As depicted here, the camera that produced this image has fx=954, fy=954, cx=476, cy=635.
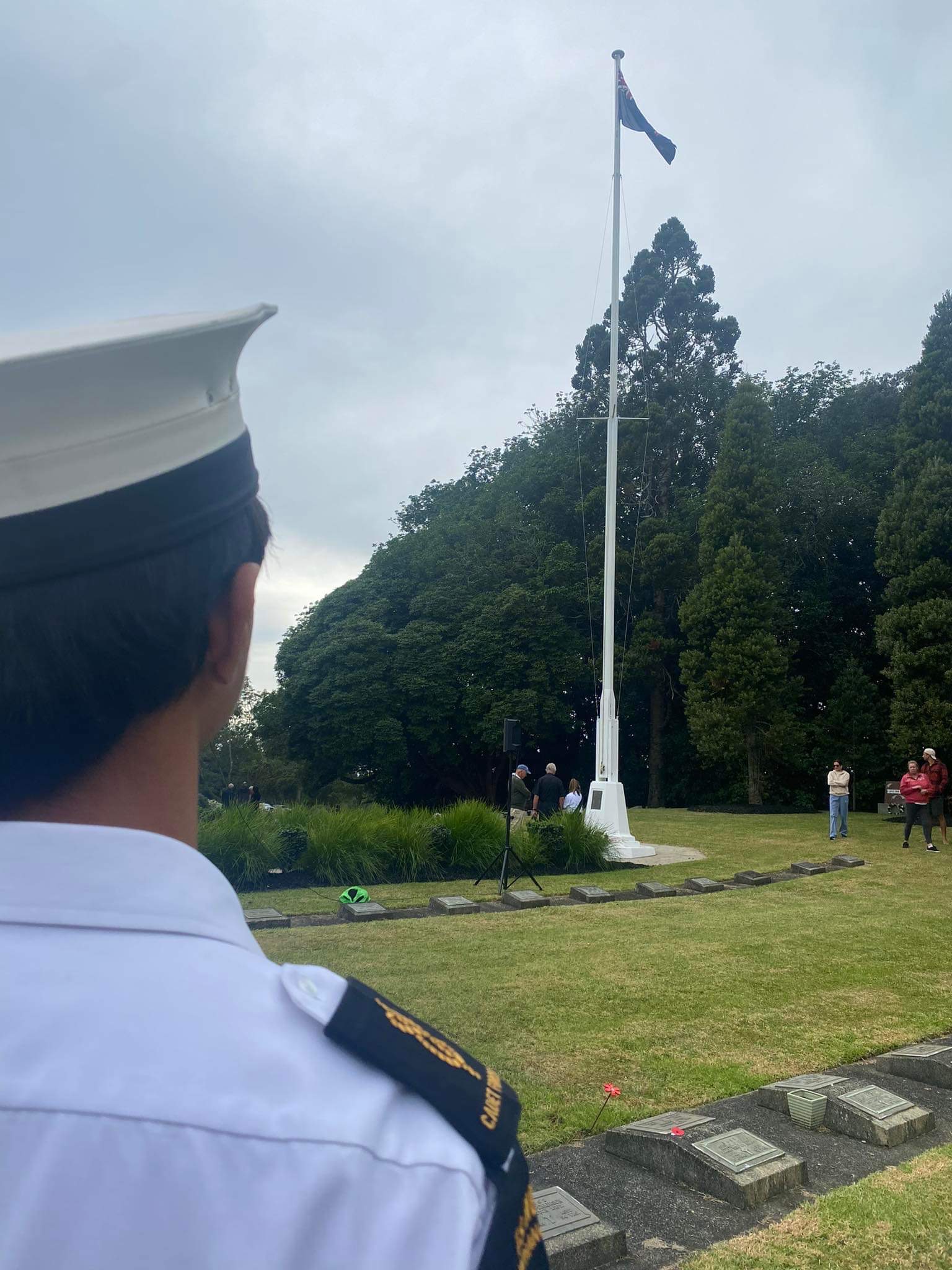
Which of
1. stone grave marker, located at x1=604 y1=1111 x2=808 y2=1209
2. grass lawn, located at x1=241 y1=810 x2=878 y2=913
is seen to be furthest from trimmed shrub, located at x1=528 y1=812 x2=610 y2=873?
stone grave marker, located at x1=604 y1=1111 x2=808 y2=1209

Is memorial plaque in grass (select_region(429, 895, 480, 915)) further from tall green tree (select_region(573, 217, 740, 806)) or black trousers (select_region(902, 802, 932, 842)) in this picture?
tall green tree (select_region(573, 217, 740, 806))

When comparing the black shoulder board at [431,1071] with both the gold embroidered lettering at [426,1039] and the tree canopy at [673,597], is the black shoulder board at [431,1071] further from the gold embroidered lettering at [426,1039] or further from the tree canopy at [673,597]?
the tree canopy at [673,597]

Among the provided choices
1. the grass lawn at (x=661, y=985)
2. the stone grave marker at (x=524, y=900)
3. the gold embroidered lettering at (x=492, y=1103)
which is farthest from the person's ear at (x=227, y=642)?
the stone grave marker at (x=524, y=900)

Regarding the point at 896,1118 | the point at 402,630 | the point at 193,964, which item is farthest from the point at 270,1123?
the point at 402,630

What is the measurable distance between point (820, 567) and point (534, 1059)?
29158mm

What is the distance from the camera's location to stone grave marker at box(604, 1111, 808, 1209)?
11.0 ft

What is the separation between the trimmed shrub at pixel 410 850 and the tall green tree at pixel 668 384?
19558 millimetres

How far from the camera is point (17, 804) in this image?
82 cm

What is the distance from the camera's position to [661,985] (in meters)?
6.61

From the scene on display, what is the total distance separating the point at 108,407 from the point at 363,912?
28.9 ft

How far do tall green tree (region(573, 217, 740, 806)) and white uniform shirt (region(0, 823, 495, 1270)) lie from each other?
3118cm

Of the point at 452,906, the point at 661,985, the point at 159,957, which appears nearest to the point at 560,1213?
the point at 159,957

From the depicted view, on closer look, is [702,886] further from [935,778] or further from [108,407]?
[108,407]

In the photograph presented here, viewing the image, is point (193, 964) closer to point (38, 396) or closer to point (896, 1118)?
point (38, 396)
